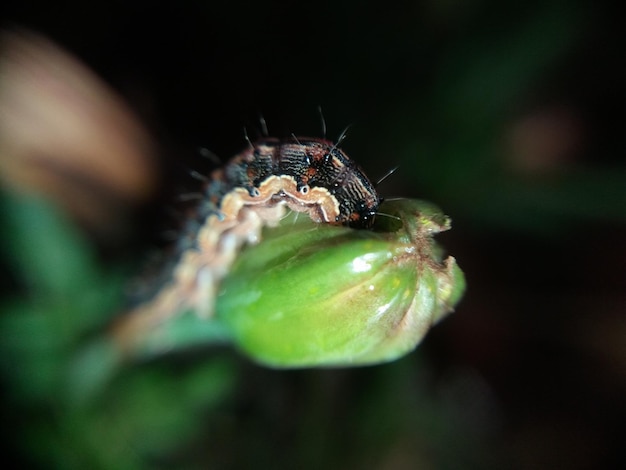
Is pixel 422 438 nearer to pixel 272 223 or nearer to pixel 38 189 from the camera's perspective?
pixel 272 223

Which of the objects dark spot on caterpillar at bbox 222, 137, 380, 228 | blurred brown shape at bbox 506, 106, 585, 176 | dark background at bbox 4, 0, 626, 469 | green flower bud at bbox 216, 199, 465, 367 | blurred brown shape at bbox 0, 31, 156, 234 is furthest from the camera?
blurred brown shape at bbox 506, 106, 585, 176

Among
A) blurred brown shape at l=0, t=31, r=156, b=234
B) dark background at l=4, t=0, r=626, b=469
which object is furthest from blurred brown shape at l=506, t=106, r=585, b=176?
blurred brown shape at l=0, t=31, r=156, b=234

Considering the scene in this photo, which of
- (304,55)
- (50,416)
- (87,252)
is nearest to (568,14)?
(304,55)

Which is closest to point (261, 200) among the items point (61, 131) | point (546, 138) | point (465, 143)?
point (61, 131)

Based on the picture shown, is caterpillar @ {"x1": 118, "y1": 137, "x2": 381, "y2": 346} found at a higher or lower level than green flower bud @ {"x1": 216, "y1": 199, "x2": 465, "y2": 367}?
higher

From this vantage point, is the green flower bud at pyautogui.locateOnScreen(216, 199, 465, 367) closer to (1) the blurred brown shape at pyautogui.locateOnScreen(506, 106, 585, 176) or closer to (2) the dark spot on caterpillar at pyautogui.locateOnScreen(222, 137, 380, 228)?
(2) the dark spot on caterpillar at pyautogui.locateOnScreen(222, 137, 380, 228)

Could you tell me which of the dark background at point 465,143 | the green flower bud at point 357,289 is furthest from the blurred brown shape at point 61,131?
the green flower bud at point 357,289

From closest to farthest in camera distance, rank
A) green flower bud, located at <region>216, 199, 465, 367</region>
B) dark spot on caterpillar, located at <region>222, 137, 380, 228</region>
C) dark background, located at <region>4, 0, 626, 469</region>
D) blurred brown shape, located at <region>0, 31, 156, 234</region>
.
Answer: green flower bud, located at <region>216, 199, 465, 367</region> → dark spot on caterpillar, located at <region>222, 137, 380, 228</region> → blurred brown shape, located at <region>0, 31, 156, 234</region> → dark background, located at <region>4, 0, 626, 469</region>

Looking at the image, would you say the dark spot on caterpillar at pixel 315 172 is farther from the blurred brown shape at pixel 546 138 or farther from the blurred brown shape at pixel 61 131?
the blurred brown shape at pixel 546 138
